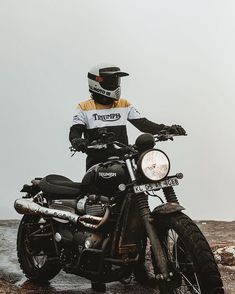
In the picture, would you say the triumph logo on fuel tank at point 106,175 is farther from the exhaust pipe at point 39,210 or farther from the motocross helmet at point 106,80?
the motocross helmet at point 106,80

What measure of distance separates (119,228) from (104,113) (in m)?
1.61

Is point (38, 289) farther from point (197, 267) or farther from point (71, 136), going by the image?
point (197, 267)

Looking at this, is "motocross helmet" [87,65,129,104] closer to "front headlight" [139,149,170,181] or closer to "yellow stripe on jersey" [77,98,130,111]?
"yellow stripe on jersey" [77,98,130,111]

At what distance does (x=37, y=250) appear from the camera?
6.02 m

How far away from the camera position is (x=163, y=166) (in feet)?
14.5

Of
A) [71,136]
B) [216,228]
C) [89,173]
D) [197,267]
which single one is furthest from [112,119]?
[216,228]

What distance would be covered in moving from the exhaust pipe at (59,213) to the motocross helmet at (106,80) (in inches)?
52.7

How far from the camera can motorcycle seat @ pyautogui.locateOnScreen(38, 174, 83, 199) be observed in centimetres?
544

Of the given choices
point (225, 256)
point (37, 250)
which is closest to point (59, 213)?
point (37, 250)

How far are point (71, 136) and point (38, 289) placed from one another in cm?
164

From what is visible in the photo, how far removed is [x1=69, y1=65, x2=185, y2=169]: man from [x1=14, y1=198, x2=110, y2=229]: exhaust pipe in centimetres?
67

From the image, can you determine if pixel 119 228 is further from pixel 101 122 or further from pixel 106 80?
pixel 106 80

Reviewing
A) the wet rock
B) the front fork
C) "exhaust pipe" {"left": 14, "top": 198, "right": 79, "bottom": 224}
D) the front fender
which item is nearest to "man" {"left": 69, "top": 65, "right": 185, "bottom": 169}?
"exhaust pipe" {"left": 14, "top": 198, "right": 79, "bottom": 224}

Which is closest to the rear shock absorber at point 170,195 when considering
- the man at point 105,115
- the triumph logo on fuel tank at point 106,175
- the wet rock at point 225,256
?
the triumph logo on fuel tank at point 106,175
